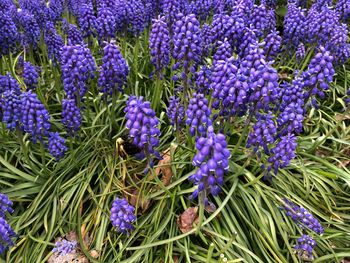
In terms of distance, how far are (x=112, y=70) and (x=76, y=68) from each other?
47 centimetres

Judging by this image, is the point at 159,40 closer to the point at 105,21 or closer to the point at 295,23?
the point at 105,21

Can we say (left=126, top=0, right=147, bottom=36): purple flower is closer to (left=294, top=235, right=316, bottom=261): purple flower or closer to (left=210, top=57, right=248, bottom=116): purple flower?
(left=210, top=57, right=248, bottom=116): purple flower

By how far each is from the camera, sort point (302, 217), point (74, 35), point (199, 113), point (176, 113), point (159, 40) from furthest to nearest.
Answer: point (74, 35), point (176, 113), point (159, 40), point (302, 217), point (199, 113)

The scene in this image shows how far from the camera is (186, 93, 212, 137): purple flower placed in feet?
12.7

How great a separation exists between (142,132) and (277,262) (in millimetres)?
2370

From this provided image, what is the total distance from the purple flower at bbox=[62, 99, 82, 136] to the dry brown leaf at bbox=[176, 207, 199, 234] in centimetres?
189

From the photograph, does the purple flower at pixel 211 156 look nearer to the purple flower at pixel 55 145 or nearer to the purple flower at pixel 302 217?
the purple flower at pixel 302 217

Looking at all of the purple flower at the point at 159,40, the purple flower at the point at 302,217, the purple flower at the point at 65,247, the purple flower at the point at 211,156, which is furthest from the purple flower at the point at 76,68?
the purple flower at the point at 302,217

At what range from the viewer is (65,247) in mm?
4375

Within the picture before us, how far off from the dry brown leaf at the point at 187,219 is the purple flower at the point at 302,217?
1.19m

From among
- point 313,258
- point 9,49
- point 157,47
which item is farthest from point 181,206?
point 9,49

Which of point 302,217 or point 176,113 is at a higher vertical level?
point 176,113

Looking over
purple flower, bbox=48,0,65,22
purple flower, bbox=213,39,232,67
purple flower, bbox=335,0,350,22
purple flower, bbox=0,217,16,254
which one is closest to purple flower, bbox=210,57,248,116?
purple flower, bbox=213,39,232,67

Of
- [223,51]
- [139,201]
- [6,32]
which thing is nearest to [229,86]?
[223,51]
